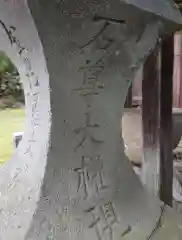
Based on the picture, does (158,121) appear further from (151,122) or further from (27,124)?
(27,124)

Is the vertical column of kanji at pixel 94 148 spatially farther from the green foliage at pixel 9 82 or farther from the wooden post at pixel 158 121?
the green foliage at pixel 9 82

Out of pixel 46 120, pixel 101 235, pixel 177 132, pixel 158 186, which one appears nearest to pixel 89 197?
pixel 101 235

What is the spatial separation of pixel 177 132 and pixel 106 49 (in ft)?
6.35

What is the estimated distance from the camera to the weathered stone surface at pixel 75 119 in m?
0.88

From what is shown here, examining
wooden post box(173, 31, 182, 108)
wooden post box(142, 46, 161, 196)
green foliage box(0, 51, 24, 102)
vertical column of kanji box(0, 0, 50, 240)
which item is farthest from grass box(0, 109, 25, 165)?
vertical column of kanji box(0, 0, 50, 240)

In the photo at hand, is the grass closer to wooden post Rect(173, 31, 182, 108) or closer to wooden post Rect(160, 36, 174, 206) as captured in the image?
wooden post Rect(173, 31, 182, 108)

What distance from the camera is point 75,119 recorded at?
0.93 m

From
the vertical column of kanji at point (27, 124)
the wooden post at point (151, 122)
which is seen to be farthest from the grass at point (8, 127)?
the vertical column of kanji at point (27, 124)

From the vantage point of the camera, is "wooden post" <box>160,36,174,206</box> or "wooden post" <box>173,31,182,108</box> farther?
"wooden post" <box>173,31,182,108</box>

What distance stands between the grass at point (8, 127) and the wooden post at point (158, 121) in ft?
7.73

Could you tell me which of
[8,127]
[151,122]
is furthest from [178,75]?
[151,122]

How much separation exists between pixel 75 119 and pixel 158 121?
0.89 m

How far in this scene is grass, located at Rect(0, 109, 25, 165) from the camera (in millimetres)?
4352

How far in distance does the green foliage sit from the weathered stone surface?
5.80m
